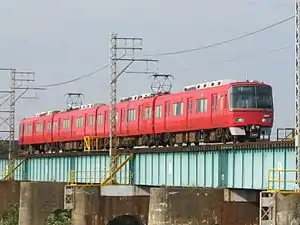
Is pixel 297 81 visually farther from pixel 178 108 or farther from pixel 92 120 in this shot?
pixel 92 120

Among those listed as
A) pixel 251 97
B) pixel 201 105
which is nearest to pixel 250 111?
pixel 251 97

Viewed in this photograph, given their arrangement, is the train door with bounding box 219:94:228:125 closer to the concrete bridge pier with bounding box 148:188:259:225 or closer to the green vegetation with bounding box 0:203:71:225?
the concrete bridge pier with bounding box 148:188:259:225

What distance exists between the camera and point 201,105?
2140 inches

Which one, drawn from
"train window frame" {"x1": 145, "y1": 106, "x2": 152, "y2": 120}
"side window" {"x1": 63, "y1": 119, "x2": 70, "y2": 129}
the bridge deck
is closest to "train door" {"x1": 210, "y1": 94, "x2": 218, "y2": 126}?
the bridge deck

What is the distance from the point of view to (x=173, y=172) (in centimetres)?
4603

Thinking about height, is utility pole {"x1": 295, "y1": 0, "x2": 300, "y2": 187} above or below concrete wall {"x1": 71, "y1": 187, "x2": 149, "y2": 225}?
above

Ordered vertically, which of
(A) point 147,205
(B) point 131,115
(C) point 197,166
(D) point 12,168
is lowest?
(A) point 147,205

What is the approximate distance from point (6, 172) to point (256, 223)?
1586 inches

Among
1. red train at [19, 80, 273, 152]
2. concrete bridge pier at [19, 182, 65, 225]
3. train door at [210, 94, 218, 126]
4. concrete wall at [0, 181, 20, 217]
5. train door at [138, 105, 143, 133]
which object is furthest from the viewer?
concrete wall at [0, 181, 20, 217]

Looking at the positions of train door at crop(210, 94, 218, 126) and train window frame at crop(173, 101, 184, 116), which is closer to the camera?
train door at crop(210, 94, 218, 126)

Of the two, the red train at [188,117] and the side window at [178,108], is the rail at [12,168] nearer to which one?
the red train at [188,117]

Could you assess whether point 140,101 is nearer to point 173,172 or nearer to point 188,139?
point 188,139

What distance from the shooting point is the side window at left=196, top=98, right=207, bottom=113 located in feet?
176

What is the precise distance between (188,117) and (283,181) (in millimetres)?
20400
